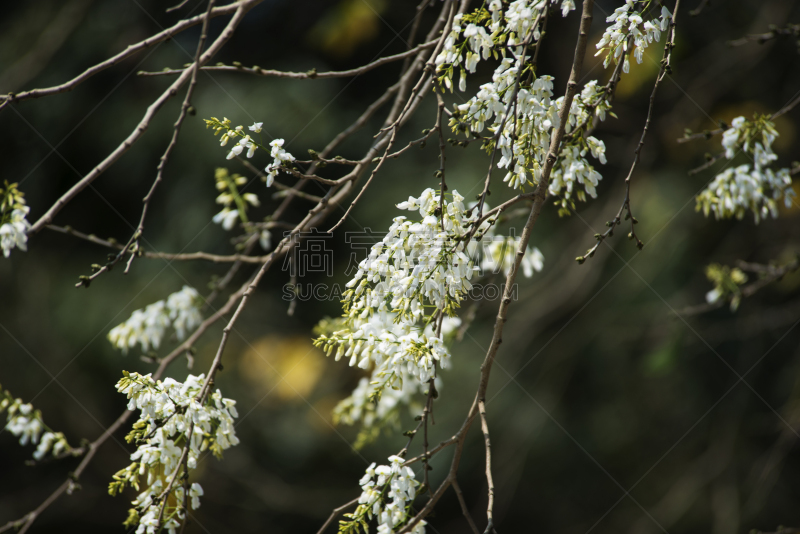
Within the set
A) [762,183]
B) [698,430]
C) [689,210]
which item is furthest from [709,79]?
[698,430]

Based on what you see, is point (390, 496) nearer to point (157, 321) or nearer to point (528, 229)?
point (528, 229)

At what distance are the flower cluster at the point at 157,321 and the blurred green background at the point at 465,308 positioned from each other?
4.77 feet

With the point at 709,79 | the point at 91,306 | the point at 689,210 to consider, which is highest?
the point at 709,79

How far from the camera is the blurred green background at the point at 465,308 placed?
10.8 ft

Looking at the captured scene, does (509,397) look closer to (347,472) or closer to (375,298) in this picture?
(347,472)

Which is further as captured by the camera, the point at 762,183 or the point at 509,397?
the point at 509,397

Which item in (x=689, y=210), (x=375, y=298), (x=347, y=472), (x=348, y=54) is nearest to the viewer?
(x=375, y=298)

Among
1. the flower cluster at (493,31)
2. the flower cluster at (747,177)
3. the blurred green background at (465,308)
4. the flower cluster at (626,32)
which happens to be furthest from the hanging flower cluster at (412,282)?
the blurred green background at (465,308)

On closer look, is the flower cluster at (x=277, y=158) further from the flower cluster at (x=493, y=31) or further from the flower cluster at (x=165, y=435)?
the flower cluster at (x=165, y=435)

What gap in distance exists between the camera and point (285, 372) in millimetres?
4570

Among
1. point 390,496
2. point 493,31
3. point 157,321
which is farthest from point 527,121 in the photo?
point 157,321

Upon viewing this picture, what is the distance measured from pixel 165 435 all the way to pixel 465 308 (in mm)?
2852

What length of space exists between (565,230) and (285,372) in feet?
8.25

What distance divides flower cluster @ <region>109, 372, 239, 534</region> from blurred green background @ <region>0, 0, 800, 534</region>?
95.0 inches
